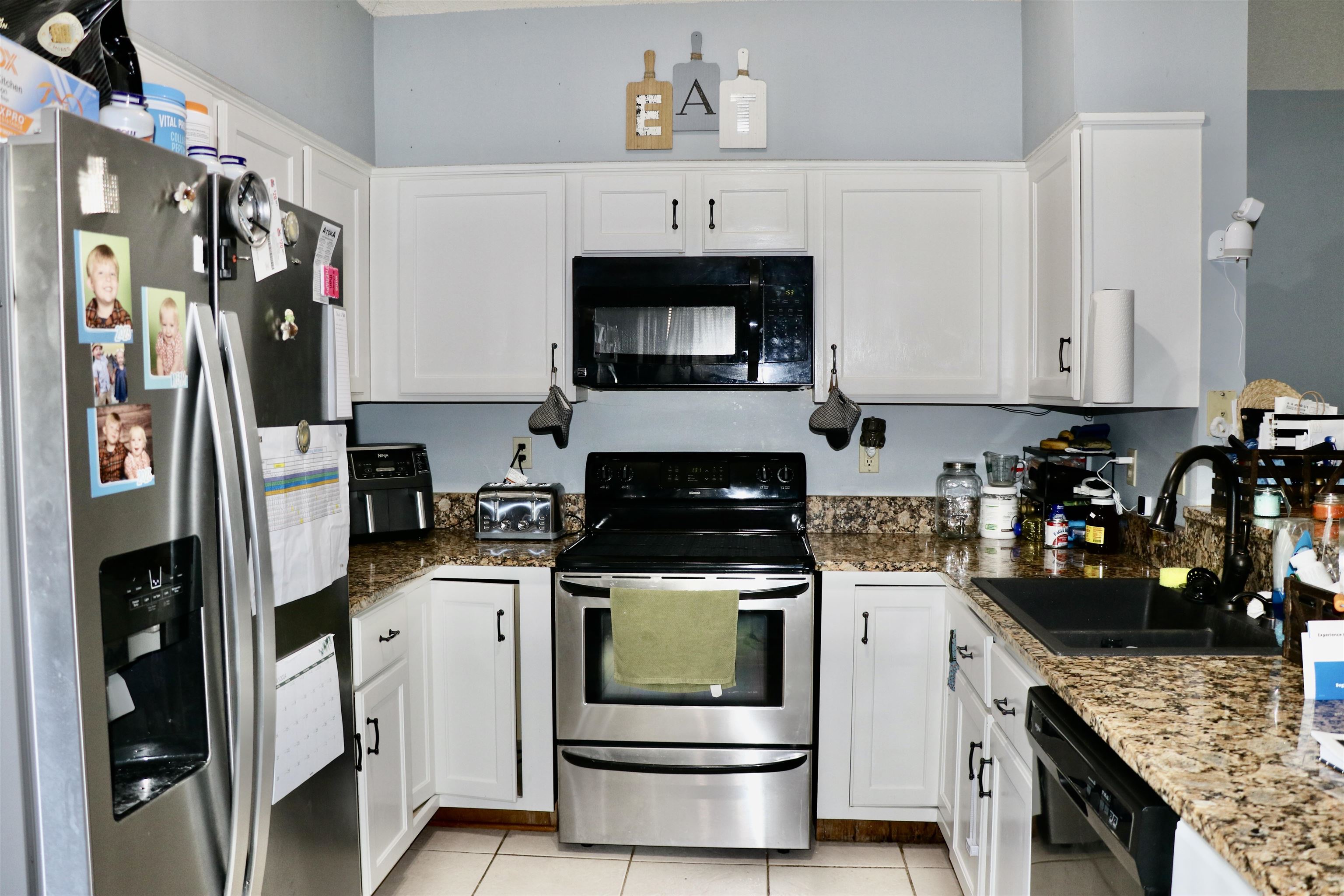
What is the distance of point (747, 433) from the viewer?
317cm

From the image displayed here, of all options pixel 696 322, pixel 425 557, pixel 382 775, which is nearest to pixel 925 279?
pixel 696 322

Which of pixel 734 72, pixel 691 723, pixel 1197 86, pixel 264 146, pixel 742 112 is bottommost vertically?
pixel 691 723

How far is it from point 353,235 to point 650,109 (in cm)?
109

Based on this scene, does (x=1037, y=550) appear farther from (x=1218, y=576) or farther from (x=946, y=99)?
(x=946, y=99)

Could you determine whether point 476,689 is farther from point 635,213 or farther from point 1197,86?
point 1197,86

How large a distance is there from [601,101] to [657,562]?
167 cm

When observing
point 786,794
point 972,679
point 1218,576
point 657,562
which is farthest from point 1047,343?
point 786,794

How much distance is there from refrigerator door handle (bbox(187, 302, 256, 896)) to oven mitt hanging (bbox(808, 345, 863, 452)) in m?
1.81

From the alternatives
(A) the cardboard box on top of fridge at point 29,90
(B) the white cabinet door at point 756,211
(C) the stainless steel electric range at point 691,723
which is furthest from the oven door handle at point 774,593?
(A) the cardboard box on top of fridge at point 29,90

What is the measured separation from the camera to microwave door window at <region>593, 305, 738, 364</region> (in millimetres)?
2758

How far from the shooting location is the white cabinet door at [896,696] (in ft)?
8.38

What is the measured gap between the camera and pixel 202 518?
1.27m

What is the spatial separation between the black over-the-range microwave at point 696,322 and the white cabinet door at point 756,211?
0.07m

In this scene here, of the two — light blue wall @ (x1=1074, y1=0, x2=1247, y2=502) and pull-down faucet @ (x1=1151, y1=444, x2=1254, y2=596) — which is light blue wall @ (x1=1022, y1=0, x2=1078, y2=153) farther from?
pull-down faucet @ (x1=1151, y1=444, x2=1254, y2=596)
